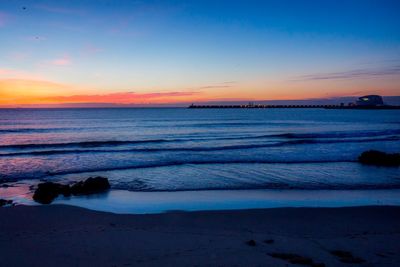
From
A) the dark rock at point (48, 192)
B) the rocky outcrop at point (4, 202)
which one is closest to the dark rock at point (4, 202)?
the rocky outcrop at point (4, 202)

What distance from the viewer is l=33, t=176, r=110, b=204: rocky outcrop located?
11555 millimetres

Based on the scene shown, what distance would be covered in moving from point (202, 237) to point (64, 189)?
7.01 metres

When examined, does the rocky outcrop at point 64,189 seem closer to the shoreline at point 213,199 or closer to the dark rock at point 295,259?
the shoreline at point 213,199

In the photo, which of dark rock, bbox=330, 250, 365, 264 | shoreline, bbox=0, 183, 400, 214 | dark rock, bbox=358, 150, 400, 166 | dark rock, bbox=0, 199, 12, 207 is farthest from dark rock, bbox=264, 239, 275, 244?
dark rock, bbox=358, 150, 400, 166

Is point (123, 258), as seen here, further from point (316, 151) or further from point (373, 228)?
point (316, 151)

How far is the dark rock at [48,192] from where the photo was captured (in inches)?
449

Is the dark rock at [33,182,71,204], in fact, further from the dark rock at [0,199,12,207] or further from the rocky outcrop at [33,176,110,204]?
the dark rock at [0,199,12,207]

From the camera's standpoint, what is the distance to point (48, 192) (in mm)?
11781

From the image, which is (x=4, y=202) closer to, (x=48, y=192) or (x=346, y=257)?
(x=48, y=192)

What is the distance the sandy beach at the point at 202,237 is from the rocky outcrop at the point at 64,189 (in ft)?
4.99

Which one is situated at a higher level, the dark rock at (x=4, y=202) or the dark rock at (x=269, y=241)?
the dark rock at (x=269, y=241)

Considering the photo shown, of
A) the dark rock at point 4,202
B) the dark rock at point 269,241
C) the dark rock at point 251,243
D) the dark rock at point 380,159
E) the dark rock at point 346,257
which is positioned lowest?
the dark rock at point 380,159

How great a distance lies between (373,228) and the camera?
Answer: 8.33 metres

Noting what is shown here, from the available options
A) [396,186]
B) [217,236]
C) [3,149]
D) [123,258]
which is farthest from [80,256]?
[3,149]
